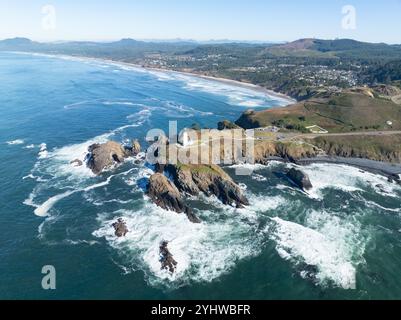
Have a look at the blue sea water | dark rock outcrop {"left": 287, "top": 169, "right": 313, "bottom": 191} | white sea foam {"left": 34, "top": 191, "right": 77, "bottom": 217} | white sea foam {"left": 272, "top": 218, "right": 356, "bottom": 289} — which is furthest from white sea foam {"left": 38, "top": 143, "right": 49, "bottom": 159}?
white sea foam {"left": 272, "top": 218, "right": 356, "bottom": 289}

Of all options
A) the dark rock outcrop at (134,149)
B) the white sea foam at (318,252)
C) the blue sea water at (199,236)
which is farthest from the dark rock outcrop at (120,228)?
the dark rock outcrop at (134,149)

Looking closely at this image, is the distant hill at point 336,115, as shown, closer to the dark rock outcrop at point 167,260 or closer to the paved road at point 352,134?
the paved road at point 352,134

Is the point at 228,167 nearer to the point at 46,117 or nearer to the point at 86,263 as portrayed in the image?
the point at 86,263

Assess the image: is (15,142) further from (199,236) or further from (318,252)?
(318,252)

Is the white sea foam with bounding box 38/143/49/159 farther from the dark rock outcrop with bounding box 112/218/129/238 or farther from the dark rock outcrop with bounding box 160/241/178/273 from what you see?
the dark rock outcrop with bounding box 160/241/178/273

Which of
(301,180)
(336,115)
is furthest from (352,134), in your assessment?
(301,180)
